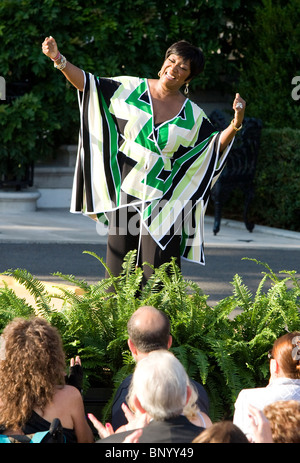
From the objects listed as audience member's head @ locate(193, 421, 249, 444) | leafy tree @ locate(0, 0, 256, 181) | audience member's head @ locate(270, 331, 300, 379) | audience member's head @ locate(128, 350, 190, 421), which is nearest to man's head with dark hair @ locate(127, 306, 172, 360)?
audience member's head @ locate(270, 331, 300, 379)

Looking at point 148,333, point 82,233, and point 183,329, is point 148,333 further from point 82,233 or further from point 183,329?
point 82,233

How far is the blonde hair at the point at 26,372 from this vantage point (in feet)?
10.9

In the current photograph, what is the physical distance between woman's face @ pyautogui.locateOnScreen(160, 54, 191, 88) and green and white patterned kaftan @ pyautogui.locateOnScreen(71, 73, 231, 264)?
0.51 ft

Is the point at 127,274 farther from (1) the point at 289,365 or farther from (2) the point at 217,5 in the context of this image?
(2) the point at 217,5

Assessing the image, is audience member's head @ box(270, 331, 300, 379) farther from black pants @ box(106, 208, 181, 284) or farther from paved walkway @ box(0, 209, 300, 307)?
paved walkway @ box(0, 209, 300, 307)

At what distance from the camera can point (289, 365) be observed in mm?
3680

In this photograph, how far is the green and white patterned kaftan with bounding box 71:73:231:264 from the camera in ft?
16.7

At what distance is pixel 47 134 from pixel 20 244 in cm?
372

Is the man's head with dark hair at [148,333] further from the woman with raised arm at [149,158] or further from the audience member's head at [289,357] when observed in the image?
the woman with raised arm at [149,158]

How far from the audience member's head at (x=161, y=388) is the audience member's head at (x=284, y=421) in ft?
1.05

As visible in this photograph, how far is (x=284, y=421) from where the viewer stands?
2955mm

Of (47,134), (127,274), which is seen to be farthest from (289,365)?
(47,134)

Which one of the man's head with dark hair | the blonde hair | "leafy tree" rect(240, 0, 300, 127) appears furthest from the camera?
"leafy tree" rect(240, 0, 300, 127)

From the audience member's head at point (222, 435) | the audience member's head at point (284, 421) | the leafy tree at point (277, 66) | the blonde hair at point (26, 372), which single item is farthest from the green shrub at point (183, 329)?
the leafy tree at point (277, 66)
